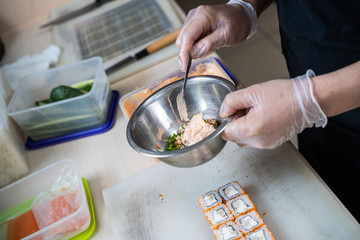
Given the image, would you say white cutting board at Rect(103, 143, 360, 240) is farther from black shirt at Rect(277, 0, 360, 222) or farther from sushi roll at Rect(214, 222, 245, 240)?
black shirt at Rect(277, 0, 360, 222)

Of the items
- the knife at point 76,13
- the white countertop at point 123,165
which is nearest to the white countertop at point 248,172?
the white countertop at point 123,165

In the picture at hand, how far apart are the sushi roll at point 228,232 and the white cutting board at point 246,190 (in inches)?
2.4

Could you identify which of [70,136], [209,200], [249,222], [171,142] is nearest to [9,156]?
[70,136]

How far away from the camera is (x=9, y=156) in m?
1.12

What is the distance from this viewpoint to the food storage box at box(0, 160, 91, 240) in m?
0.90

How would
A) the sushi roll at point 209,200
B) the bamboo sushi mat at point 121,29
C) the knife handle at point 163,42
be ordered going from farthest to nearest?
the bamboo sushi mat at point 121,29 < the knife handle at point 163,42 < the sushi roll at point 209,200

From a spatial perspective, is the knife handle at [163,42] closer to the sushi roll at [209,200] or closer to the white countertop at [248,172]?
the white countertop at [248,172]

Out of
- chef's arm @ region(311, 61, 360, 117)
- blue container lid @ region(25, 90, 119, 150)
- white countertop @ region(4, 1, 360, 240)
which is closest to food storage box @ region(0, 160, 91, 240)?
white countertop @ region(4, 1, 360, 240)

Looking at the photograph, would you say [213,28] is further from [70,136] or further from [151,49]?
[70,136]

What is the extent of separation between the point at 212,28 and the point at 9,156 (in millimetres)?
838

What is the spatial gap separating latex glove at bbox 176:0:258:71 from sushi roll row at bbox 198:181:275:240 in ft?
1.31

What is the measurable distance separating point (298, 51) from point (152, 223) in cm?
71

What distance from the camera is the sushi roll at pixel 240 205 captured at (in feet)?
2.62

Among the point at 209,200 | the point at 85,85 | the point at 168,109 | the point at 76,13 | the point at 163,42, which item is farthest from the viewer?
the point at 76,13
